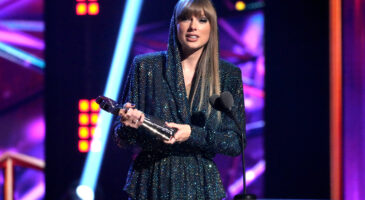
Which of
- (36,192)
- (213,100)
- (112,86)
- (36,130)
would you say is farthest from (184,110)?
(36,192)

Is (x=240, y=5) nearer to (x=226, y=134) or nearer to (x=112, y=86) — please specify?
(x=112, y=86)

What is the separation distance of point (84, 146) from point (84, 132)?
109 mm

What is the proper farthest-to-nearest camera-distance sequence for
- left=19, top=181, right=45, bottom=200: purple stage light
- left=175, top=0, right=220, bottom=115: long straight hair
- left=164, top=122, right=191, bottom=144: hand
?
left=19, top=181, right=45, bottom=200: purple stage light
left=175, top=0, right=220, bottom=115: long straight hair
left=164, top=122, right=191, bottom=144: hand

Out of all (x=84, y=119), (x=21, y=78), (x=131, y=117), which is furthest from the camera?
(x=21, y=78)

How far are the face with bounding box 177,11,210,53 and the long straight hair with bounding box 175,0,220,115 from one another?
0.05 ft

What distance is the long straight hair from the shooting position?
72.4 inches

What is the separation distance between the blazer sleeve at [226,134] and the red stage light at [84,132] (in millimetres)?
2324

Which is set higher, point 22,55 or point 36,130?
point 22,55

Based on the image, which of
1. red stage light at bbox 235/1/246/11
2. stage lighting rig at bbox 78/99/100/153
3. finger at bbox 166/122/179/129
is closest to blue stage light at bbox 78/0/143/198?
stage lighting rig at bbox 78/99/100/153

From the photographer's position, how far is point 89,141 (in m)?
4.04

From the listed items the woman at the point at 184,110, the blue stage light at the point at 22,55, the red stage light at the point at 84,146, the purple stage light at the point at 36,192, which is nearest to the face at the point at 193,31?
the woman at the point at 184,110

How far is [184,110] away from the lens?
178 centimetres

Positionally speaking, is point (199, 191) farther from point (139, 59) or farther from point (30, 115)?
point (30, 115)

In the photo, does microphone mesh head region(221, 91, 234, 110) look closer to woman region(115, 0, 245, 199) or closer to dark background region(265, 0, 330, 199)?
woman region(115, 0, 245, 199)
